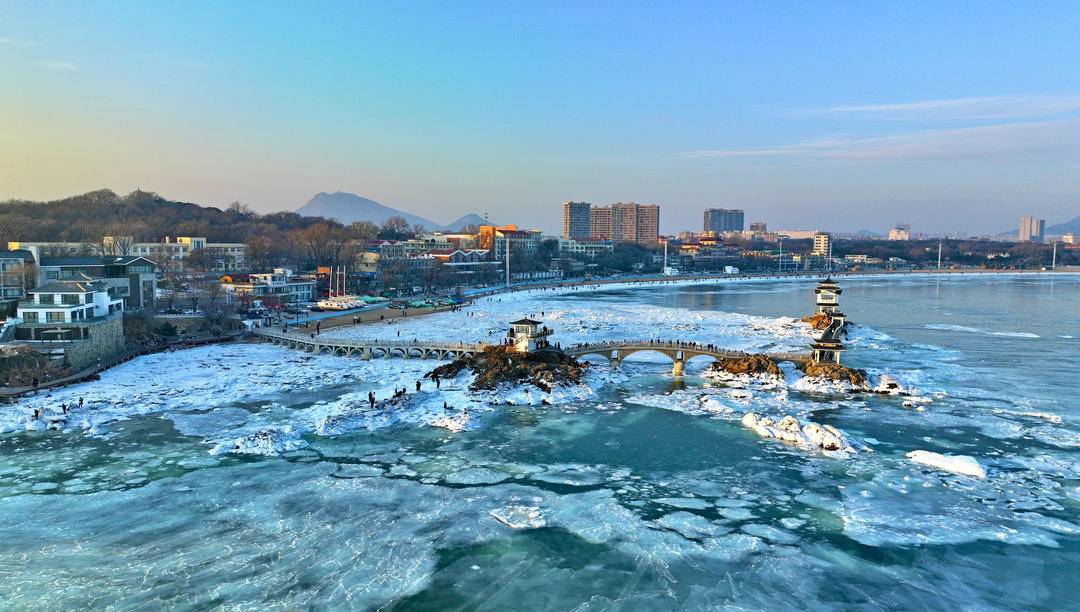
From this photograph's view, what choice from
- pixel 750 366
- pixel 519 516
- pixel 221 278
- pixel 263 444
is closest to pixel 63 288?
pixel 263 444

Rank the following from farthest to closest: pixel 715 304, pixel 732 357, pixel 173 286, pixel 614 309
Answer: pixel 715 304, pixel 614 309, pixel 173 286, pixel 732 357

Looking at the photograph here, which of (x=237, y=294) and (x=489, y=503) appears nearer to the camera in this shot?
(x=489, y=503)

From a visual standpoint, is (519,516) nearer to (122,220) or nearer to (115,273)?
(115,273)

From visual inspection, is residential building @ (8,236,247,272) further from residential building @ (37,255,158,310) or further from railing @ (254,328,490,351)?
railing @ (254,328,490,351)

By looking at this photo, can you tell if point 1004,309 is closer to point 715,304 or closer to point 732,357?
point 715,304

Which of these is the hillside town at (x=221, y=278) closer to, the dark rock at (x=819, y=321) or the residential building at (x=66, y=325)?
the residential building at (x=66, y=325)

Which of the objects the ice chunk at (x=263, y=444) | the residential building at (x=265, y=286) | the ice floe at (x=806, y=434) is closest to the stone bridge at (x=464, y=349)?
the ice floe at (x=806, y=434)

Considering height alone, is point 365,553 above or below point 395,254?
below

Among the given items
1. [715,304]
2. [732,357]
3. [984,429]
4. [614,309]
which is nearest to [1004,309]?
[715,304]
